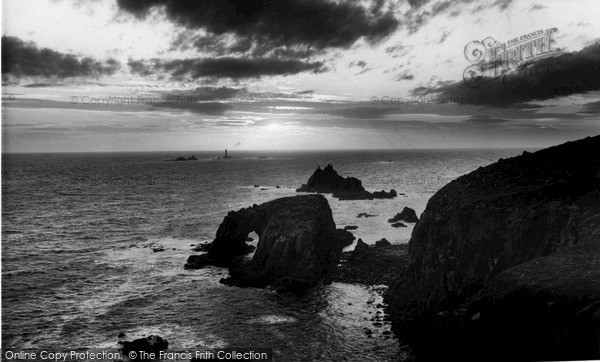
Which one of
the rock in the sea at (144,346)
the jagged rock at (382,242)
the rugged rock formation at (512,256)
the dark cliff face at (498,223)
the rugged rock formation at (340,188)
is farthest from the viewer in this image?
the rugged rock formation at (340,188)

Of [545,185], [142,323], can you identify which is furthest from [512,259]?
[142,323]

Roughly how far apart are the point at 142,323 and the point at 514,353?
69.8 ft

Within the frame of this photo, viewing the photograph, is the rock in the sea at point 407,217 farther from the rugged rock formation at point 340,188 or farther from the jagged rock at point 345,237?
the rugged rock formation at point 340,188

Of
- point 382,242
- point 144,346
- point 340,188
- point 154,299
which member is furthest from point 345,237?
point 340,188

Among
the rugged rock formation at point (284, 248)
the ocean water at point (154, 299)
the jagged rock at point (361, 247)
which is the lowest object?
the ocean water at point (154, 299)

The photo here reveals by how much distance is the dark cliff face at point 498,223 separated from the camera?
69.6 ft

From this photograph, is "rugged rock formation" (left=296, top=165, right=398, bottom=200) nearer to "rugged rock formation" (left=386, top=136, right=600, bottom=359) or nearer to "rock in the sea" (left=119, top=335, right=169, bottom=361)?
"rugged rock formation" (left=386, top=136, right=600, bottom=359)

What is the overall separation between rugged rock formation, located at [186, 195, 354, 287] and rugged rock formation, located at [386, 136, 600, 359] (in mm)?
7924

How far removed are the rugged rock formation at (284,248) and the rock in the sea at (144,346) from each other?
10218 mm

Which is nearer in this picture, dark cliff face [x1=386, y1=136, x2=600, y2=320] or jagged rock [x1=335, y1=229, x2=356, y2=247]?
dark cliff face [x1=386, y1=136, x2=600, y2=320]

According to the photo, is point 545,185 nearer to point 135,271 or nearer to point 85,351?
point 85,351

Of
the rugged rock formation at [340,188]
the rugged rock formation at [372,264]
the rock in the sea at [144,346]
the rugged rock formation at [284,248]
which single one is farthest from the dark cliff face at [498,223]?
the rugged rock formation at [340,188]

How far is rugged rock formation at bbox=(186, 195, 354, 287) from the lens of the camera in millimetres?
32688

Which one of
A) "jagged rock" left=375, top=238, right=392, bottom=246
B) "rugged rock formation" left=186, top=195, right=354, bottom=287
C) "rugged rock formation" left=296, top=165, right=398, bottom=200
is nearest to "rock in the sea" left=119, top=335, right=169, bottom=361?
"rugged rock formation" left=186, top=195, right=354, bottom=287
